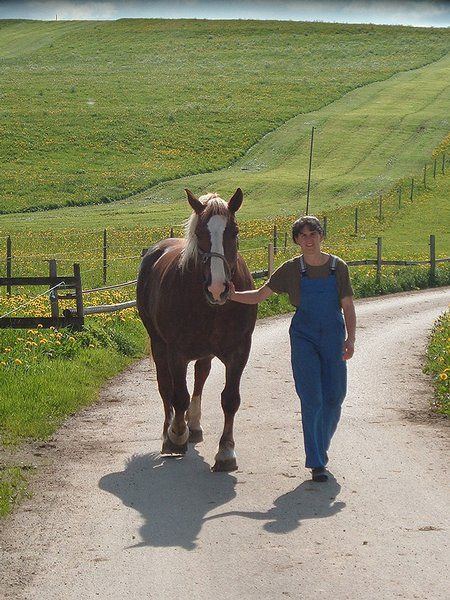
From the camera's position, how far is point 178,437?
32.1 feet

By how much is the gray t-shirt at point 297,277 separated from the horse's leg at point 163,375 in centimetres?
186

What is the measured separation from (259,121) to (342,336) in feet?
218

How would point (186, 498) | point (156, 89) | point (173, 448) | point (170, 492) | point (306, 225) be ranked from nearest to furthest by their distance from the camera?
1. point (186, 498)
2. point (170, 492)
3. point (306, 225)
4. point (173, 448)
5. point (156, 89)

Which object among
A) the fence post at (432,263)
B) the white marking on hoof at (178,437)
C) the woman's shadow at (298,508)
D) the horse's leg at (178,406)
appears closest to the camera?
the woman's shadow at (298,508)

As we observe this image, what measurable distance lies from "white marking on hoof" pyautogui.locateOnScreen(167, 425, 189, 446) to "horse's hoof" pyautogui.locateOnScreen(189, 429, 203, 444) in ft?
2.76

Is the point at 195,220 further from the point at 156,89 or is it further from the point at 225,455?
the point at 156,89

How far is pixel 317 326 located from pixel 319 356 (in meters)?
0.26

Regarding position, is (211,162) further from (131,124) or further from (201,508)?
(201,508)

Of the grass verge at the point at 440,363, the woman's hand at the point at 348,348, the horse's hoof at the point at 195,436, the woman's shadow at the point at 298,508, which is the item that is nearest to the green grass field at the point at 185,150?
the horse's hoof at the point at 195,436

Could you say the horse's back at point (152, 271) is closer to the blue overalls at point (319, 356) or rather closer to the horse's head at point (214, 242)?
the horse's head at point (214, 242)

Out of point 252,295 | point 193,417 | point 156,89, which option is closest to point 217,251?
point 252,295

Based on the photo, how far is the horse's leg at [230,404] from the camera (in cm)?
930

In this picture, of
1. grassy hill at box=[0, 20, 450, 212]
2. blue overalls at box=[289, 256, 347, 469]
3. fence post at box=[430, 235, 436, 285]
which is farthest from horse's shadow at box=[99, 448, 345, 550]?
grassy hill at box=[0, 20, 450, 212]

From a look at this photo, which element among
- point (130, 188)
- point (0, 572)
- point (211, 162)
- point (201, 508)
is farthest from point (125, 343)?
point (211, 162)
